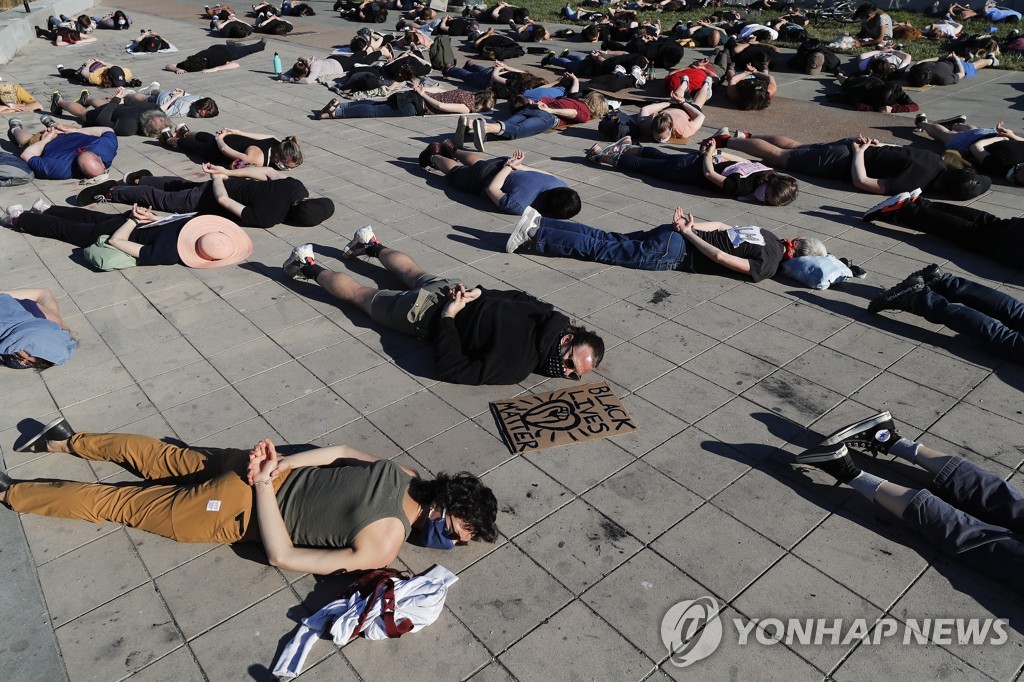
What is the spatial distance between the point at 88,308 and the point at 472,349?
3903mm

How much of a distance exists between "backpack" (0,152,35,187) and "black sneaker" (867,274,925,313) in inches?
417

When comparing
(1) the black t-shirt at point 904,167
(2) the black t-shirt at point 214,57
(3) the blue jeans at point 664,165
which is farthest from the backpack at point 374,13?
(1) the black t-shirt at point 904,167

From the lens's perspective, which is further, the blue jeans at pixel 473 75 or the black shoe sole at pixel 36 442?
the blue jeans at pixel 473 75

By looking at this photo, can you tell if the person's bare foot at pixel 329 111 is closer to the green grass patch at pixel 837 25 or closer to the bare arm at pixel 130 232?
the bare arm at pixel 130 232

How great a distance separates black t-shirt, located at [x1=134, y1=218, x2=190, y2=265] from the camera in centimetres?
751

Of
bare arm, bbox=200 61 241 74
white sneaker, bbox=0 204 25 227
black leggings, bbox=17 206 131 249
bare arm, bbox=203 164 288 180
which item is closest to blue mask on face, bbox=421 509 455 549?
black leggings, bbox=17 206 131 249

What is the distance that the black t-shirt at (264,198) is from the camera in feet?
26.9

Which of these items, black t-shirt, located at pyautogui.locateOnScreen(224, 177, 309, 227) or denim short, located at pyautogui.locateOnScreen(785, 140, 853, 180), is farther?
denim short, located at pyautogui.locateOnScreen(785, 140, 853, 180)

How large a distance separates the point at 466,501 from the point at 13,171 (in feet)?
30.5

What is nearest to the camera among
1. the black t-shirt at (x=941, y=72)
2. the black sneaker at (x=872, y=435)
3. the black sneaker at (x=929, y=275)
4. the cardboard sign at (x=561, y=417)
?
the black sneaker at (x=872, y=435)

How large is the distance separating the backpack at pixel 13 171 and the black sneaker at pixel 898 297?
10603mm

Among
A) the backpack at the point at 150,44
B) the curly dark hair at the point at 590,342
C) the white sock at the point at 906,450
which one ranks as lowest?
the backpack at the point at 150,44

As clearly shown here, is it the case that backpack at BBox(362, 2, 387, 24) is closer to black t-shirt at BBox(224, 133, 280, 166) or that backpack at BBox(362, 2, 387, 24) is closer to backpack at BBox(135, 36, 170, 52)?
backpack at BBox(135, 36, 170, 52)

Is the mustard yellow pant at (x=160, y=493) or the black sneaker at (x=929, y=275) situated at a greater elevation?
the black sneaker at (x=929, y=275)
